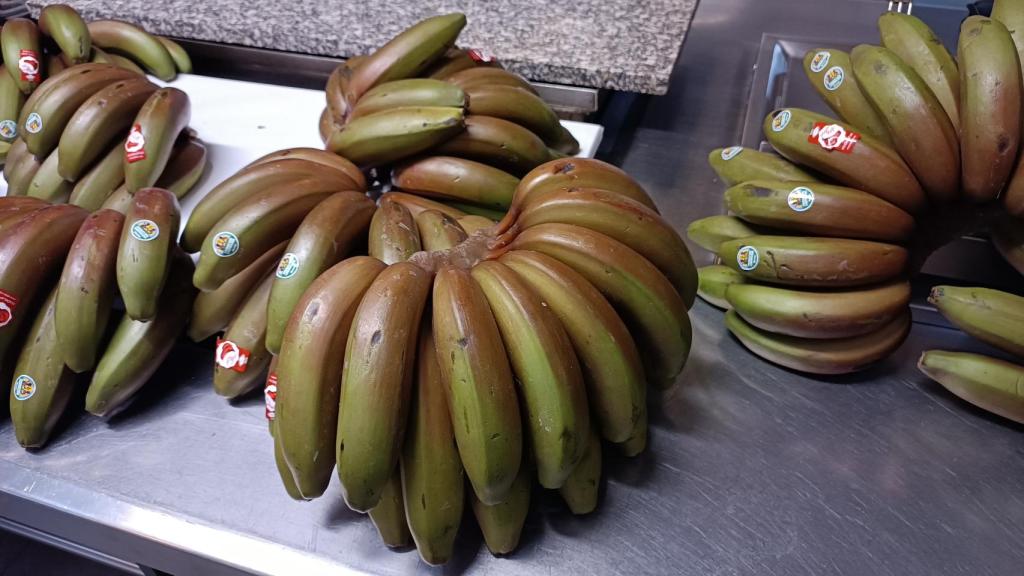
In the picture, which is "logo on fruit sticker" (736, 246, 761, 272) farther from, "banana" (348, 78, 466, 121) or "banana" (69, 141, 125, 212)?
"banana" (69, 141, 125, 212)

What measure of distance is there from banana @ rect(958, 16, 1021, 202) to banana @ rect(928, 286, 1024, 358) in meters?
0.12

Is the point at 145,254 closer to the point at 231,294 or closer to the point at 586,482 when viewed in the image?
the point at 231,294

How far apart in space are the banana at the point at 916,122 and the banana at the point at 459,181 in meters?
0.52

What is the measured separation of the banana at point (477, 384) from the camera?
696 mm

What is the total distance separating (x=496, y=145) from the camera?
3.72 ft

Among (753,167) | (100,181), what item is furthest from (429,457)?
(100,181)

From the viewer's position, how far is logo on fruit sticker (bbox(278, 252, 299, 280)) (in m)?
0.87

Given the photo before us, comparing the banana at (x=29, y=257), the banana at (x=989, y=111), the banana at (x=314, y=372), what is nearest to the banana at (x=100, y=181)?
the banana at (x=29, y=257)

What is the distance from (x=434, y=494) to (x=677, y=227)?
77 centimetres

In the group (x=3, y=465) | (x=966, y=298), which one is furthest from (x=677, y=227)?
(x=3, y=465)

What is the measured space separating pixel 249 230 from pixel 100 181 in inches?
21.2

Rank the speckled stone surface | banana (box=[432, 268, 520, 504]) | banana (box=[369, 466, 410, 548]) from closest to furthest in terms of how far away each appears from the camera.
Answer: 1. banana (box=[432, 268, 520, 504])
2. banana (box=[369, 466, 410, 548])
3. the speckled stone surface

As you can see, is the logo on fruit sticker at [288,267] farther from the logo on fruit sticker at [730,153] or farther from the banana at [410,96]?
the logo on fruit sticker at [730,153]

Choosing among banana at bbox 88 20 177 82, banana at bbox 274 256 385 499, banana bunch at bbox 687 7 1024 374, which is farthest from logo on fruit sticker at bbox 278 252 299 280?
banana at bbox 88 20 177 82
